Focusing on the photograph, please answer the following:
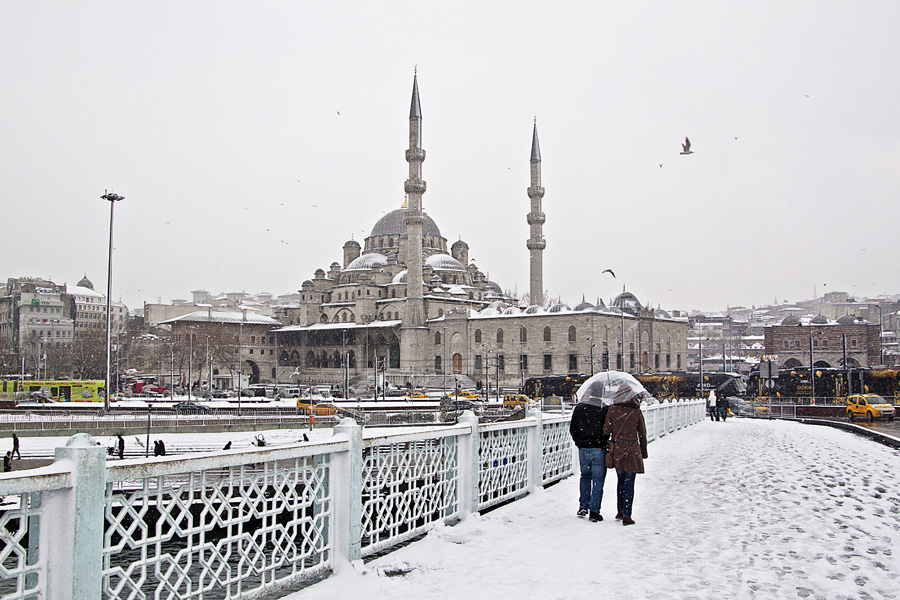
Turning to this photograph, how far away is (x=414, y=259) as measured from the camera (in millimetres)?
45625

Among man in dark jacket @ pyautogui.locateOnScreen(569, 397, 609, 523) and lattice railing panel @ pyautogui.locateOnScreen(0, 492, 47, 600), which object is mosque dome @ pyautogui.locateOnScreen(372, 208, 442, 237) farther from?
lattice railing panel @ pyautogui.locateOnScreen(0, 492, 47, 600)

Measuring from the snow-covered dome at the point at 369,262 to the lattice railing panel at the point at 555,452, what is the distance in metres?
50.1

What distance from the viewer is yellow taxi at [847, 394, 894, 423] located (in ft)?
68.6

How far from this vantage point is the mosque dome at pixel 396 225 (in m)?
62.6

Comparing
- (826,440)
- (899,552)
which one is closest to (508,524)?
(899,552)

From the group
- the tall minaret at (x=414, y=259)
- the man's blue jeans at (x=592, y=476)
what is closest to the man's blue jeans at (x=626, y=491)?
the man's blue jeans at (x=592, y=476)

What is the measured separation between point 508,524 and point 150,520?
9.10 m

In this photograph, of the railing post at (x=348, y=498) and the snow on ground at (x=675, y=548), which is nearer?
the snow on ground at (x=675, y=548)

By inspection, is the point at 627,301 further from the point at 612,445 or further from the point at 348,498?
the point at 348,498

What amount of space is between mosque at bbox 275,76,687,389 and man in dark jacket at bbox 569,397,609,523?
116ft

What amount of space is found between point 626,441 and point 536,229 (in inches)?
1794

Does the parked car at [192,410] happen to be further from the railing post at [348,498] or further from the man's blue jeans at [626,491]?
the railing post at [348,498]

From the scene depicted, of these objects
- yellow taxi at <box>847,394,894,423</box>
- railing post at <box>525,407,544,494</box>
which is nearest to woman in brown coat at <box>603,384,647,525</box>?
railing post at <box>525,407,544,494</box>

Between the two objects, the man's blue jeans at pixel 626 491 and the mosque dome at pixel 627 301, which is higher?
the mosque dome at pixel 627 301
